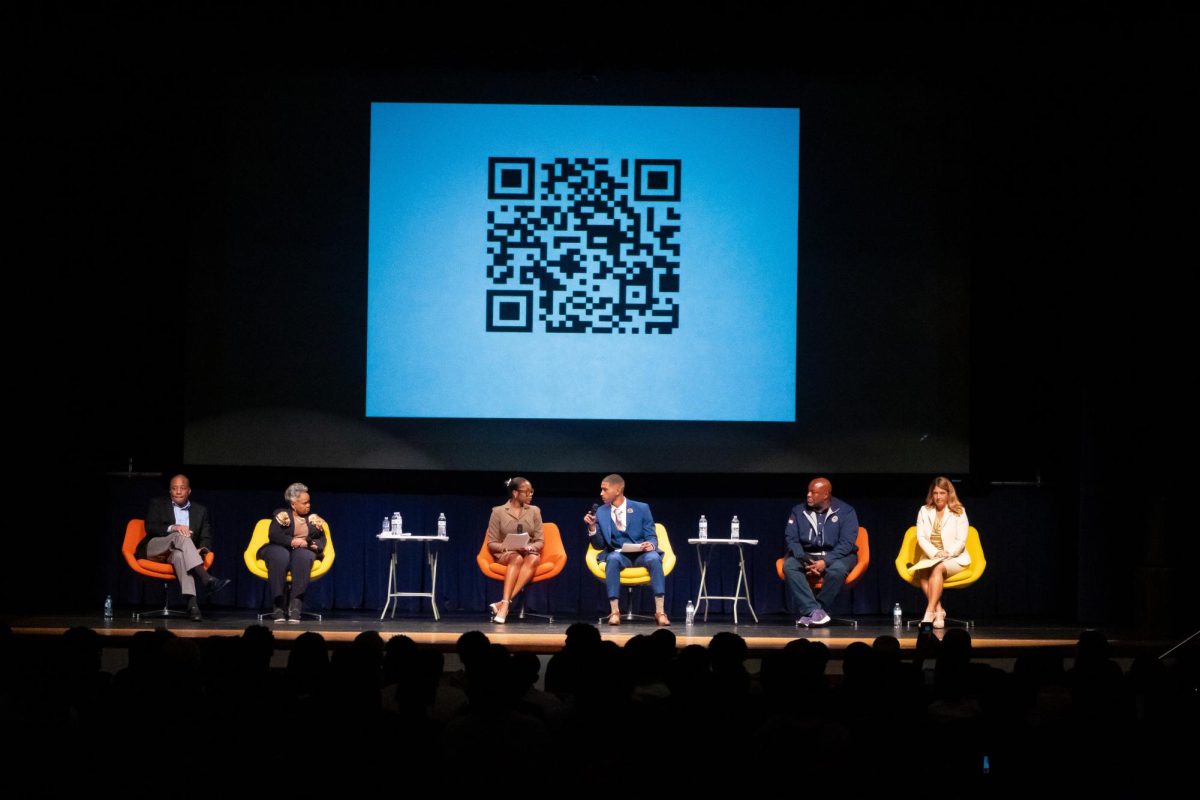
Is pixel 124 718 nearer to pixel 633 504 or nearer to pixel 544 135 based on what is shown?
pixel 633 504

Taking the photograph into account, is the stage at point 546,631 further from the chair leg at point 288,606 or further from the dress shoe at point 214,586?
the dress shoe at point 214,586

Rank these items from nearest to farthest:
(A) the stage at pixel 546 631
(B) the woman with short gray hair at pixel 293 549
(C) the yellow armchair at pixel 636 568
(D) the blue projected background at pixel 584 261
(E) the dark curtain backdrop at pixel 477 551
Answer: (A) the stage at pixel 546 631 → (B) the woman with short gray hair at pixel 293 549 → (C) the yellow armchair at pixel 636 568 → (D) the blue projected background at pixel 584 261 → (E) the dark curtain backdrop at pixel 477 551

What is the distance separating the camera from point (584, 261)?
887cm

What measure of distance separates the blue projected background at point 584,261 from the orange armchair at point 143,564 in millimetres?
1613

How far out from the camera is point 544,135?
8844mm

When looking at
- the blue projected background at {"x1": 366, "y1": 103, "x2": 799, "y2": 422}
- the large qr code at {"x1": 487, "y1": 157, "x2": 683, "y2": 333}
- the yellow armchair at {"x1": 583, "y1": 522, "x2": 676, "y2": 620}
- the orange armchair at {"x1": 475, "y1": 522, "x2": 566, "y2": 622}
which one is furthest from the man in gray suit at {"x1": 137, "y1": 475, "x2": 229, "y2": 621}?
the yellow armchair at {"x1": 583, "y1": 522, "x2": 676, "y2": 620}

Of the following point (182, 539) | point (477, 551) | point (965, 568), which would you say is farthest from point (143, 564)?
point (965, 568)

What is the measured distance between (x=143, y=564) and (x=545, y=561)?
250 cm

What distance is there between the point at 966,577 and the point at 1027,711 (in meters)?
5.29

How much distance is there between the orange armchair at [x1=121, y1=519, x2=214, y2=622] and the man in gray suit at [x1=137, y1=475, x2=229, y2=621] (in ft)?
0.11

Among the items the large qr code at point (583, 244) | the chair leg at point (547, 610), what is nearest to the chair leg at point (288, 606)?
the chair leg at point (547, 610)

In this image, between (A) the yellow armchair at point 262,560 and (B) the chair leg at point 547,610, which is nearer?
(A) the yellow armchair at point 262,560

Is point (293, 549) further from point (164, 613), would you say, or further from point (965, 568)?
point (965, 568)

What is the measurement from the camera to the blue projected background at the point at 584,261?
8.84 m
